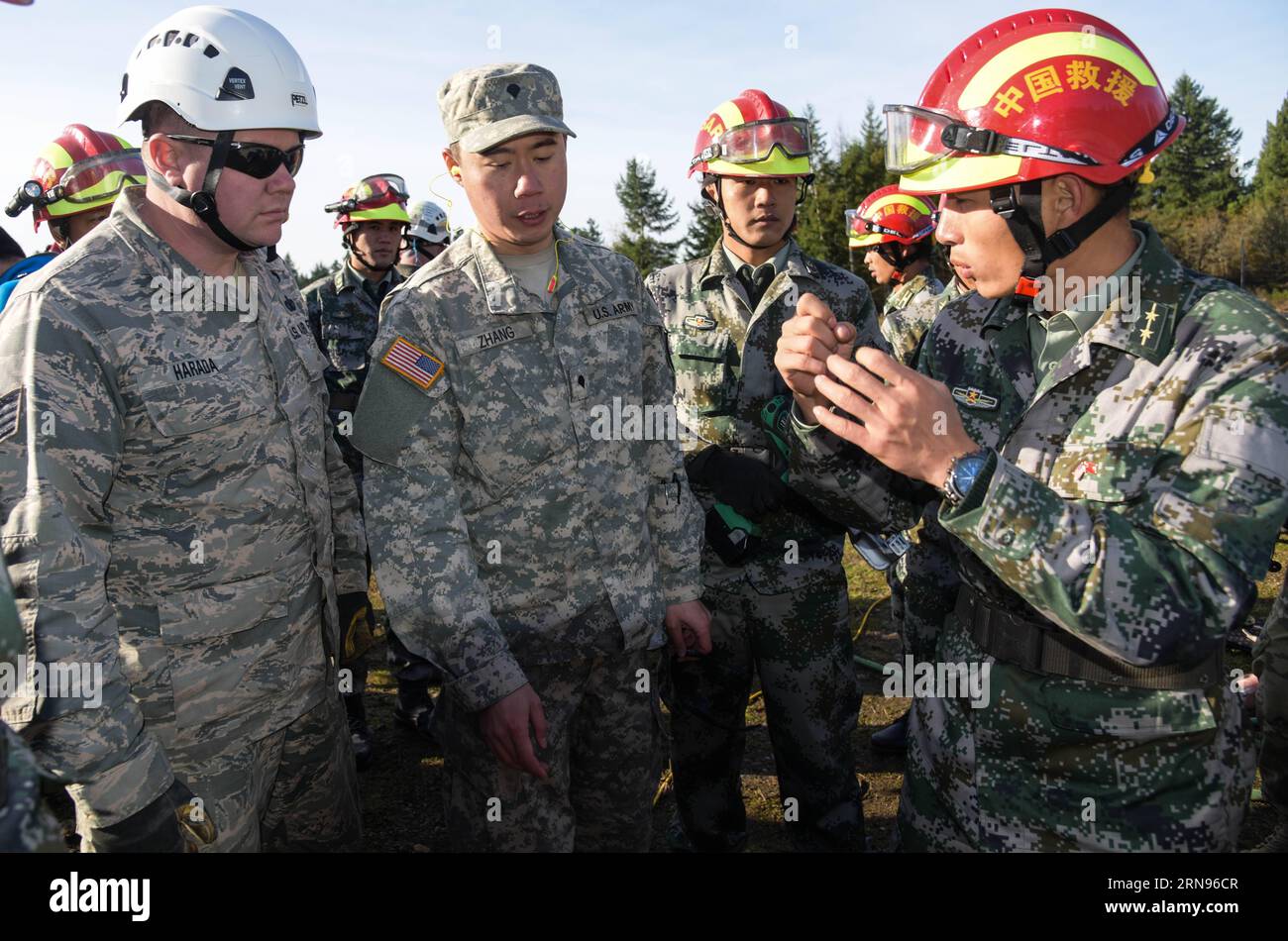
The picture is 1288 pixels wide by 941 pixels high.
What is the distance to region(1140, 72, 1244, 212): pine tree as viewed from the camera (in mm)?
59844

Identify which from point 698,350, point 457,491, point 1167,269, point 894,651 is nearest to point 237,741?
point 457,491

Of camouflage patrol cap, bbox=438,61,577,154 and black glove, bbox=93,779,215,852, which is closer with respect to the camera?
black glove, bbox=93,779,215,852

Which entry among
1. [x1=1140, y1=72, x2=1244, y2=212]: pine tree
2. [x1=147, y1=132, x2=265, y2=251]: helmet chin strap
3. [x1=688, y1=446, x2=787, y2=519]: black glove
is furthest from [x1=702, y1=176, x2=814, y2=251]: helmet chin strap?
[x1=1140, y1=72, x2=1244, y2=212]: pine tree

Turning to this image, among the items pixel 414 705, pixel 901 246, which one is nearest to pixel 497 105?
pixel 414 705

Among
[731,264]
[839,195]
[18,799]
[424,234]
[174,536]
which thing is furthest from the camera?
[839,195]

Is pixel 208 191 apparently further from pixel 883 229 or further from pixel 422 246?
pixel 422 246

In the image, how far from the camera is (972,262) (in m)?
2.23

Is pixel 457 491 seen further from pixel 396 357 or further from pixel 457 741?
pixel 457 741

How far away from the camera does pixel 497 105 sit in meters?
2.71

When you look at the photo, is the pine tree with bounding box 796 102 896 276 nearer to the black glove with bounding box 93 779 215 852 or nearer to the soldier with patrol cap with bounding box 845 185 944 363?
the soldier with patrol cap with bounding box 845 185 944 363

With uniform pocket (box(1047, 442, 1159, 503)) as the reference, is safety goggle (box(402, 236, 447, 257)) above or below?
above

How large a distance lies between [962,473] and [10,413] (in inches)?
89.1

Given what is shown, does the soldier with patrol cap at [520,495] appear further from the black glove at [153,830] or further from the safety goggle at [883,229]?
the safety goggle at [883,229]

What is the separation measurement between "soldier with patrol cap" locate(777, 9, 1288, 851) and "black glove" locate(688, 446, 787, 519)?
122cm
